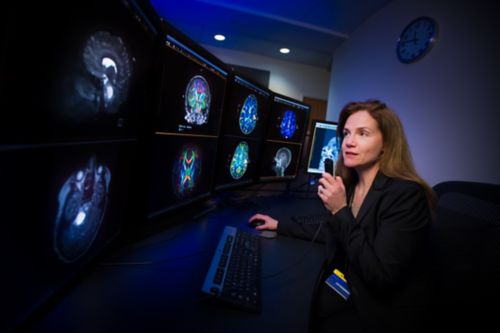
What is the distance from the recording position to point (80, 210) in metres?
0.47

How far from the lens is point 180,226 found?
0.99 meters

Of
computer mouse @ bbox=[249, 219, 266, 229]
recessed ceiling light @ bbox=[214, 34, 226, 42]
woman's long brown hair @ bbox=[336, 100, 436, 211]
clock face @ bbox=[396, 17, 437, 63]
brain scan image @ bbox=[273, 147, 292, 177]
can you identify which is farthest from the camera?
recessed ceiling light @ bbox=[214, 34, 226, 42]

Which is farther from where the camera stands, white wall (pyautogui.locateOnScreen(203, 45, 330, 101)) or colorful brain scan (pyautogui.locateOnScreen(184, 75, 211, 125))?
white wall (pyautogui.locateOnScreen(203, 45, 330, 101))

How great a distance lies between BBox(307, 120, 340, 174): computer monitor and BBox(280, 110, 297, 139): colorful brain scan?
179 millimetres

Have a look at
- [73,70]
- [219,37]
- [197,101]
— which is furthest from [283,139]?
[219,37]

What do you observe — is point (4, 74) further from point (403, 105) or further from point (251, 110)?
point (403, 105)

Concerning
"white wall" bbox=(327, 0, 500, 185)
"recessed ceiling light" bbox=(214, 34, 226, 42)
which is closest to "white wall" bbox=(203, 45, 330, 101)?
"recessed ceiling light" bbox=(214, 34, 226, 42)

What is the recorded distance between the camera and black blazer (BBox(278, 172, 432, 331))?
0.74m

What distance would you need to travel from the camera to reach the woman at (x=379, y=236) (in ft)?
2.44

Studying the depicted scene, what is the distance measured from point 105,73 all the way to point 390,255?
917 millimetres

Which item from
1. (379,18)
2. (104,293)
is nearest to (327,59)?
(379,18)

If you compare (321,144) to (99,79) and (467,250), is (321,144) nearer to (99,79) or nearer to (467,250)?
(467,250)

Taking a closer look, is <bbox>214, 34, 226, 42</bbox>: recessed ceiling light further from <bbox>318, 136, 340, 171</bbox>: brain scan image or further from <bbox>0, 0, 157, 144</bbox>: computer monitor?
<bbox>0, 0, 157, 144</bbox>: computer monitor

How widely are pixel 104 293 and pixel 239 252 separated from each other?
39 centimetres
